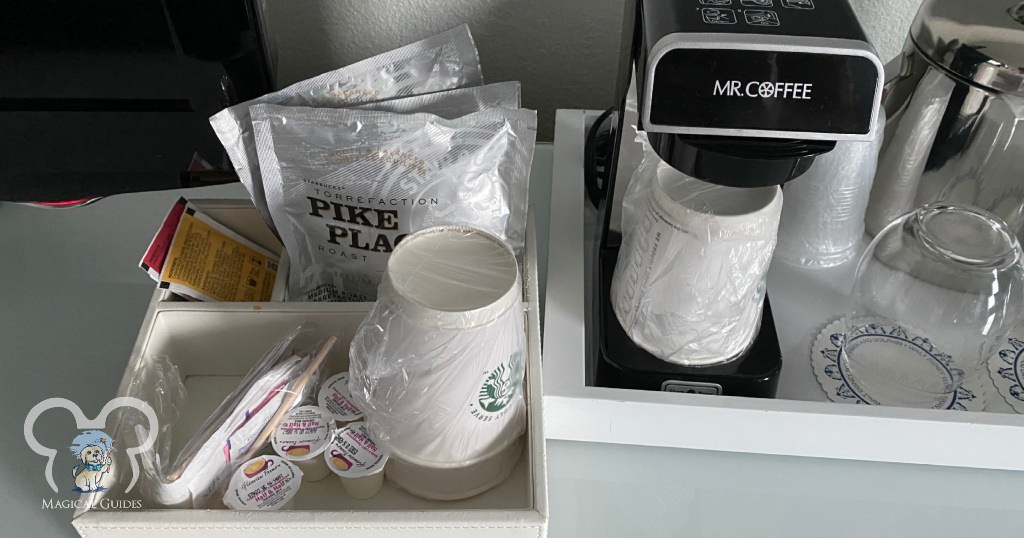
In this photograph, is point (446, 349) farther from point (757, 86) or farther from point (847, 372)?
point (847, 372)

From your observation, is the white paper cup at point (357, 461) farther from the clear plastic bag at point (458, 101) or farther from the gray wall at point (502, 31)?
the gray wall at point (502, 31)

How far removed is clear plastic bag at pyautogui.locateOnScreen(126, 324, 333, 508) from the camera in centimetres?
50

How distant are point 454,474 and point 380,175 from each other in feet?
0.73

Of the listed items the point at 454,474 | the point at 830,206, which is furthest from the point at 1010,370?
the point at 454,474

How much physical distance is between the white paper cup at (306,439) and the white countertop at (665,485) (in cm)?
16

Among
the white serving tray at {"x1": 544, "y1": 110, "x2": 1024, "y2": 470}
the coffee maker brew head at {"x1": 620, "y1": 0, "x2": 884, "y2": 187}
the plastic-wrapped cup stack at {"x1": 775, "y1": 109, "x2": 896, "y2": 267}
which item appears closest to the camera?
the coffee maker brew head at {"x1": 620, "y1": 0, "x2": 884, "y2": 187}

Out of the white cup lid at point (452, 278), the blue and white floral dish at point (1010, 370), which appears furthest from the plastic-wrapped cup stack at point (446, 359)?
the blue and white floral dish at point (1010, 370)

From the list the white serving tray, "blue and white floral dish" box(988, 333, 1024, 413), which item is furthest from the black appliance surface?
"blue and white floral dish" box(988, 333, 1024, 413)

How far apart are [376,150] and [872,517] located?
0.44 meters

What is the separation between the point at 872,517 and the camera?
56 cm

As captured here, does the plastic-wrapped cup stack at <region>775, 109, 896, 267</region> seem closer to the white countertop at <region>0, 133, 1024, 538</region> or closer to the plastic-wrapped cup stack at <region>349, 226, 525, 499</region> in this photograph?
the white countertop at <region>0, 133, 1024, 538</region>

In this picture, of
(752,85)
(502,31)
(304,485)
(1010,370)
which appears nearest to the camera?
(752,85)

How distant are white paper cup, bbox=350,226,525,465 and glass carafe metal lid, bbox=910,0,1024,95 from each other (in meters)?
0.42

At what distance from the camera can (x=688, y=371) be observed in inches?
22.9
